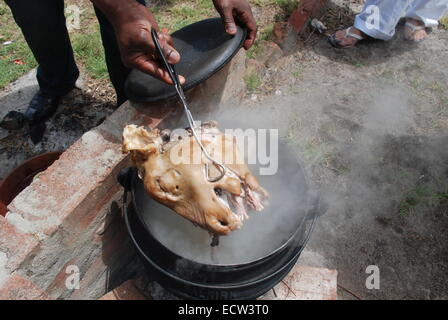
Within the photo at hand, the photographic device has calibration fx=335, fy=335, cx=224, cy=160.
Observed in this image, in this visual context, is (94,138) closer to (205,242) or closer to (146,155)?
(146,155)

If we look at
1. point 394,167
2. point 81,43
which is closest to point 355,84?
point 394,167

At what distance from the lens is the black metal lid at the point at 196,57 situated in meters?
2.14

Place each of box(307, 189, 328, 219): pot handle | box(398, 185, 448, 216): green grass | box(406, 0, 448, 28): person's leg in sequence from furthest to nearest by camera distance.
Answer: box(406, 0, 448, 28): person's leg → box(398, 185, 448, 216): green grass → box(307, 189, 328, 219): pot handle

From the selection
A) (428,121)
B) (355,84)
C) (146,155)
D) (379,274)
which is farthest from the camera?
(355,84)

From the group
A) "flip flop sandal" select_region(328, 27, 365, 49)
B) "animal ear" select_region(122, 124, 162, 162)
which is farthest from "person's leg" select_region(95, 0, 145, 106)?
"flip flop sandal" select_region(328, 27, 365, 49)

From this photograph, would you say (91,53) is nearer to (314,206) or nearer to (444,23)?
(314,206)

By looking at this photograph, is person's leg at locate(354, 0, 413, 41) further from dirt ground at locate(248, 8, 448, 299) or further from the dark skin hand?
the dark skin hand

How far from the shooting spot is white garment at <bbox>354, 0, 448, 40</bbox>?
13.9ft

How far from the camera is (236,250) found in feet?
7.16

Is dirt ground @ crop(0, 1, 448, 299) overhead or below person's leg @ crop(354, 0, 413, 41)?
below

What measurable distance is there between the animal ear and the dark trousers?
1.52 metres

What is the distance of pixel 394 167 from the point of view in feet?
11.0

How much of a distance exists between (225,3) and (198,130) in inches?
38.3

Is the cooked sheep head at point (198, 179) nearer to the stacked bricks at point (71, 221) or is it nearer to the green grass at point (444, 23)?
the stacked bricks at point (71, 221)
